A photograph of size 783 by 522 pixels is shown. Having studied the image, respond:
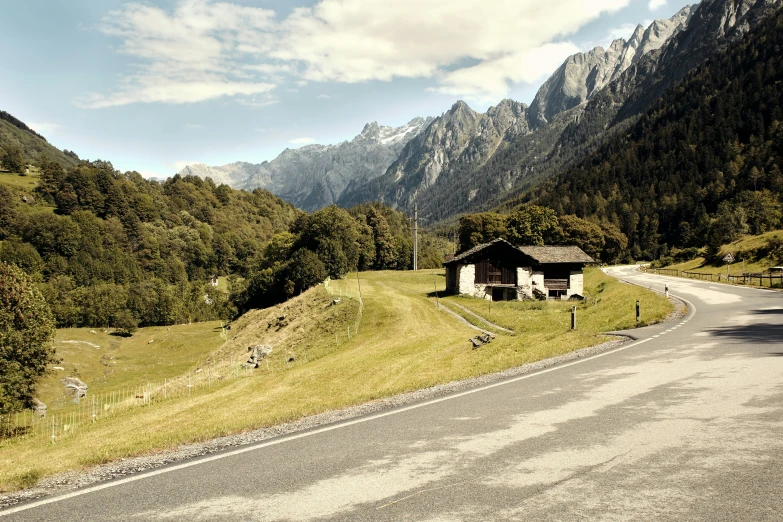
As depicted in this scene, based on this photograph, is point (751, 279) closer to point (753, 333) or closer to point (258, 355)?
point (753, 333)

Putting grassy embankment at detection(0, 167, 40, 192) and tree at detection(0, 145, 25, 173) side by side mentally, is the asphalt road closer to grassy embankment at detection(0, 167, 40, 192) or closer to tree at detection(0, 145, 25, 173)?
grassy embankment at detection(0, 167, 40, 192)

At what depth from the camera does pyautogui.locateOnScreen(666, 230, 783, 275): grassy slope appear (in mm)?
67125

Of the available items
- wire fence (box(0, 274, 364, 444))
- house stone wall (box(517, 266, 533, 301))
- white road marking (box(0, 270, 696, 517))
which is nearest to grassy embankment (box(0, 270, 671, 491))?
wire fence (box(0, 274, 364, 444))

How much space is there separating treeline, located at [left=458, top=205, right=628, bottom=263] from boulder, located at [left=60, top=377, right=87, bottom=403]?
83908 millimetres

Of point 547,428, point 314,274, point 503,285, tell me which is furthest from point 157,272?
point 547,428

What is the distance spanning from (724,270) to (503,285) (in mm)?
41186

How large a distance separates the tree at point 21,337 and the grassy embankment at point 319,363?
17930mm

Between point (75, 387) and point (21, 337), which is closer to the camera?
point (21, 337)

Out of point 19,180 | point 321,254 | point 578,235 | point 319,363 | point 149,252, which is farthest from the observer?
point 19,180

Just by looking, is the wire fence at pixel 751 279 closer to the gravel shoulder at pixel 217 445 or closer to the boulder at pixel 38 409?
the gravel shoulder at pixel 217 445

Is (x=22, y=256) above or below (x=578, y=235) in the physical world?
below

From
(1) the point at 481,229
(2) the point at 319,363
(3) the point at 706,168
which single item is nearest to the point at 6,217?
(1) the point at 481,229

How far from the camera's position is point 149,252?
6265 inches

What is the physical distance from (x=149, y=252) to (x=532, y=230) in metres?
132
